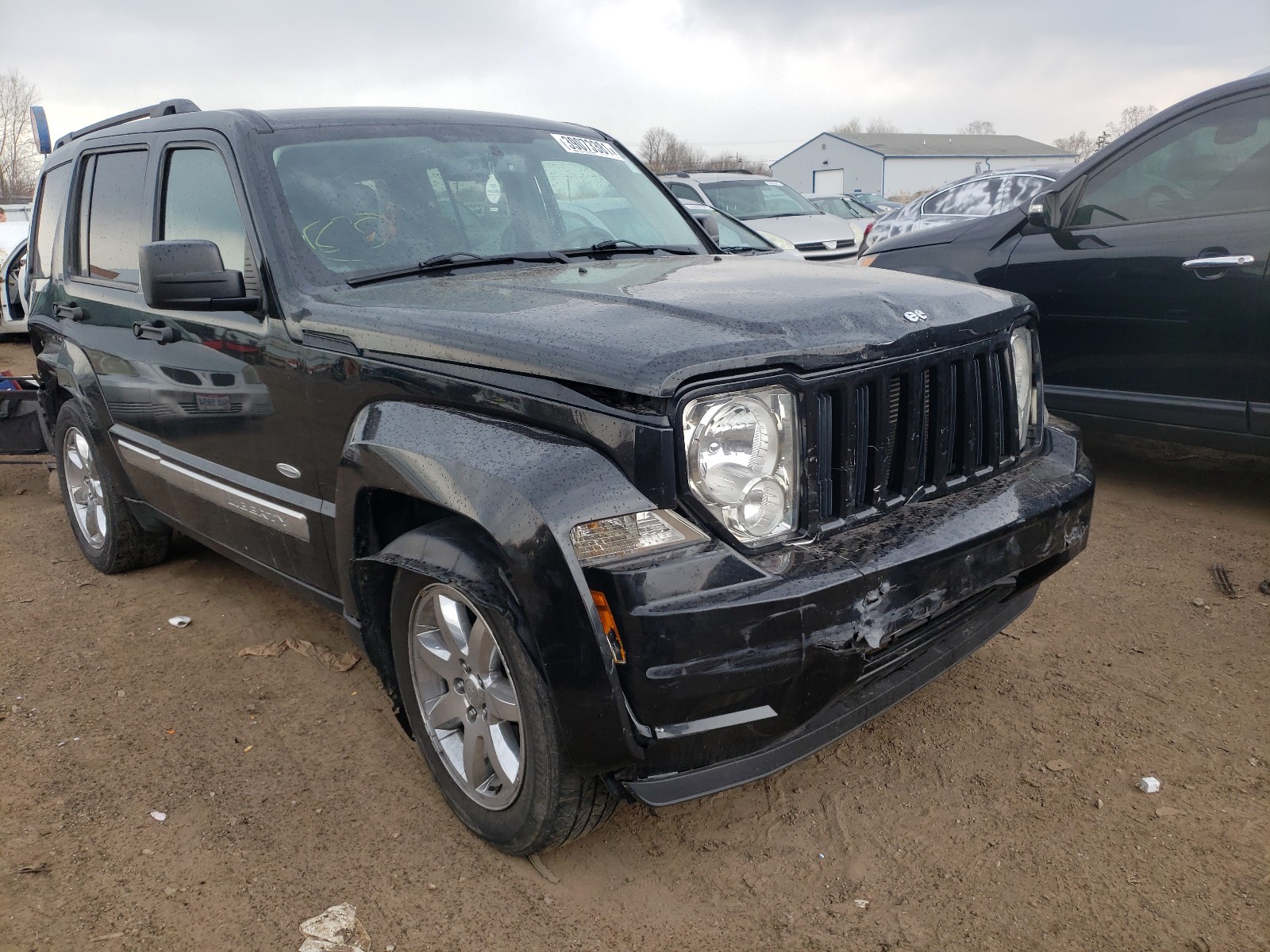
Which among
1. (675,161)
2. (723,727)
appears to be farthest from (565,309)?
(675,161)

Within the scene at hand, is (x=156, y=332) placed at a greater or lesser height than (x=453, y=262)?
lesser

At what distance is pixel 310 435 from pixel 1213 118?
4248mm

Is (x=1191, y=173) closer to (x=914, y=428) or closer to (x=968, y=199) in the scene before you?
(x=914, y=428)

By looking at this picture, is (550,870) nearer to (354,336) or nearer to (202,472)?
(354,336)

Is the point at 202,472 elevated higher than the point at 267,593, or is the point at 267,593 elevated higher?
the point at 202,472

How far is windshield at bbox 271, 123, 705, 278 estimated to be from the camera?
296 centimetres

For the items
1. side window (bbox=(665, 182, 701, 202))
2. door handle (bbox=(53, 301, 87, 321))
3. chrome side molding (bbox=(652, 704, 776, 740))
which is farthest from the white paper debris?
side window (bbox=(665, 182, 701, 202))

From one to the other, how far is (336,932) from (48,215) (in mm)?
3957

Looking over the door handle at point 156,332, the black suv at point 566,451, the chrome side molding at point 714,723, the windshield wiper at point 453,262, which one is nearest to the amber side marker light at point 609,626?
the black suv at point 566,451

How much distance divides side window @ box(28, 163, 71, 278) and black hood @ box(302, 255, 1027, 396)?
257 cm

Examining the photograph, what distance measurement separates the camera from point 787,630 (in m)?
1.96

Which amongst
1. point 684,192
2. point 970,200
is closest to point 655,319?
point 970,200

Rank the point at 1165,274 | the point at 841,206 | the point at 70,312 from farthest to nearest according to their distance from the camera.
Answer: the point at 841,206 < the point at 1165,274 < the point at 70,312

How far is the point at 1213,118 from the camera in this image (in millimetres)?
4480
